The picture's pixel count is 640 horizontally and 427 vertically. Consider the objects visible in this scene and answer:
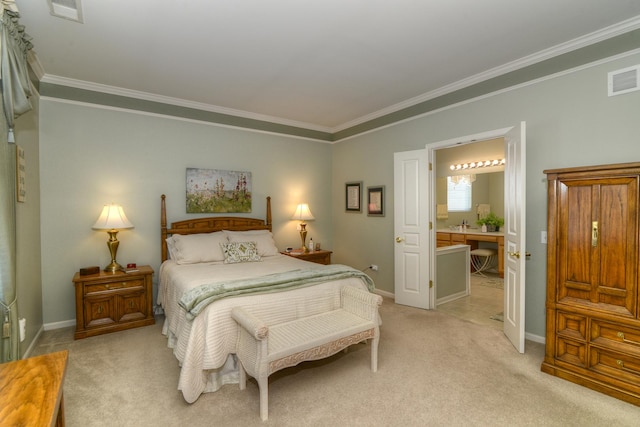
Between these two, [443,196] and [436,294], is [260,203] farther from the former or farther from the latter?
[443,196]

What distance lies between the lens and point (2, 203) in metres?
1.89

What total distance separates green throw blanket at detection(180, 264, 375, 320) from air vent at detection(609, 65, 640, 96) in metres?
2.72

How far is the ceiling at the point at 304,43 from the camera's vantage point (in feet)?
7.57

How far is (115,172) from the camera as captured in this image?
3809 mm

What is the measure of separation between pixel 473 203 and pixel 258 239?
5.28 m

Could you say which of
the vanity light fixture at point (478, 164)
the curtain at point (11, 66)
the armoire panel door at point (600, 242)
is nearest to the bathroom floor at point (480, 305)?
the armoire panel door at point (600, 242)

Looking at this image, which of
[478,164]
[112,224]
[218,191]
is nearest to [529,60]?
[478,164]

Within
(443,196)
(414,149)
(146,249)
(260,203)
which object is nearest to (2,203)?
(146,249)

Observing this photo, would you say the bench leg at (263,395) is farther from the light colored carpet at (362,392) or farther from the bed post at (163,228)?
the bed post at (163,228)

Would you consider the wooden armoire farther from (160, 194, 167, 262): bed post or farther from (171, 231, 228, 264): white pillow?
(160, 194, 167, 262): bed post

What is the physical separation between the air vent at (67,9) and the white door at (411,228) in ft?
11.8

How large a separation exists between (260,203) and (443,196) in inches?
173

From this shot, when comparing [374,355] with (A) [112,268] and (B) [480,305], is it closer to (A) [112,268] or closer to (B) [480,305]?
(B) [480,305]

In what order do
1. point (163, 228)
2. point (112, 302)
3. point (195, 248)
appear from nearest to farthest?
point (112, 302) < point (195, 248) < point (163, 228)
